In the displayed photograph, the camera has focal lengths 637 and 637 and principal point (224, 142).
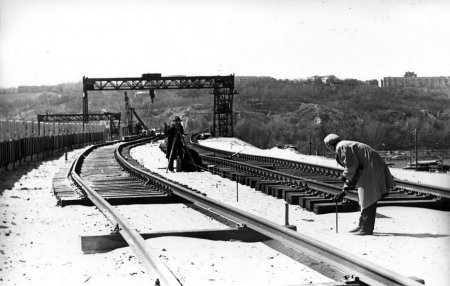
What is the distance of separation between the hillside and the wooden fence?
57.3 metres

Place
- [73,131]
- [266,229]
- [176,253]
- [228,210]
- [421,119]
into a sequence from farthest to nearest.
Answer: [421,119] < [73,131] < [228,210] < [266,229] < [176,253]

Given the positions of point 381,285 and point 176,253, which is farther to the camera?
point 176,253

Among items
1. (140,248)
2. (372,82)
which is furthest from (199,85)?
(372,82)

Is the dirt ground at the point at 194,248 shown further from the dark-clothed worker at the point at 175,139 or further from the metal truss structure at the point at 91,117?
the metal truss structure at the point at 91,117

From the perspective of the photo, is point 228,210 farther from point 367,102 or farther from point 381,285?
point 367,102

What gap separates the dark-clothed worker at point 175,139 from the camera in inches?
737

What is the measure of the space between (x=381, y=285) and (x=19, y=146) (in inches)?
759

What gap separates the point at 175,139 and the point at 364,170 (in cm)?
1121

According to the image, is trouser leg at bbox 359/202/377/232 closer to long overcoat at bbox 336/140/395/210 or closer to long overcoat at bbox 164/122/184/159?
long overcoat at bbox 336/140/395/210

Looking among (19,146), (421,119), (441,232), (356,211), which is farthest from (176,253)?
(421,119)

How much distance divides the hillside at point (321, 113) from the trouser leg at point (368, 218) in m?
81.6

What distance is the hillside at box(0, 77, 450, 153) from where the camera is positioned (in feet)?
358

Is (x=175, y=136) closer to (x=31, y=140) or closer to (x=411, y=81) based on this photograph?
(x=31, y=140)

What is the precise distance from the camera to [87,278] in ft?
19.5
